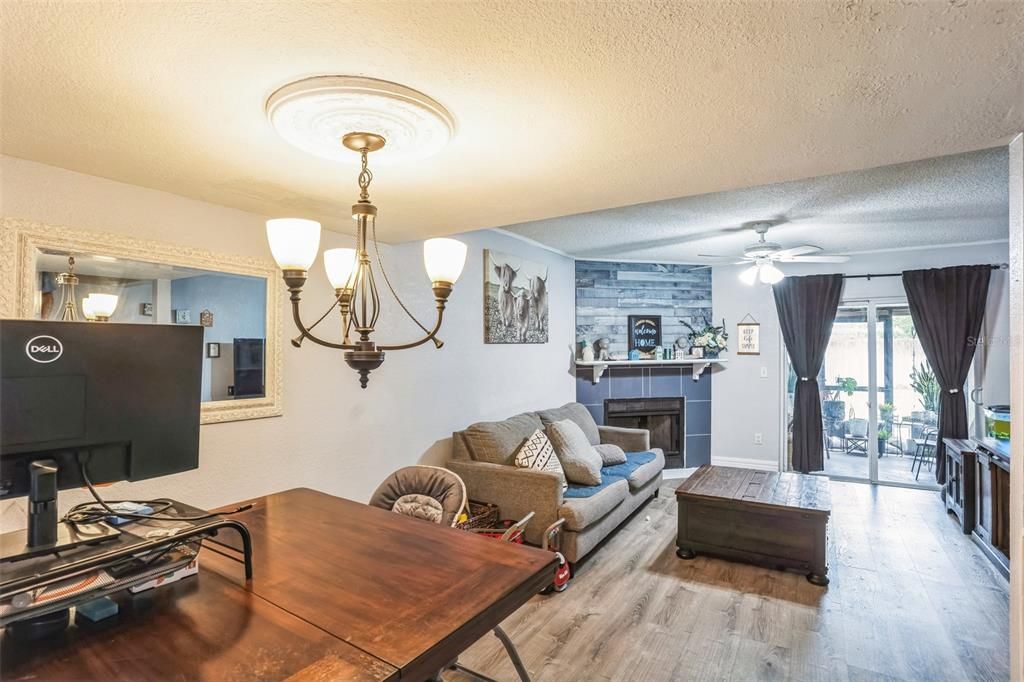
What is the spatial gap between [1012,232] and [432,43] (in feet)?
6.36

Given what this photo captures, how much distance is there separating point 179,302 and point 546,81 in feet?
6.10

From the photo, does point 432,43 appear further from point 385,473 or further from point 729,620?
point 729,620

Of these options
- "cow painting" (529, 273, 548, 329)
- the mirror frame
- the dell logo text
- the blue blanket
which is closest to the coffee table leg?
the blue blanket

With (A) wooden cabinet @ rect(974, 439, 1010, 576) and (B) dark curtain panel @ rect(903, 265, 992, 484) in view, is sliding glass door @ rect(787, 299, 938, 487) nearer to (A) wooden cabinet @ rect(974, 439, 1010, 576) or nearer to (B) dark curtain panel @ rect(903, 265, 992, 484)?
(B) dark curtain panel @ rect(903, 265, 992, 484)

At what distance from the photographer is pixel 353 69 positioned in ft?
4.16

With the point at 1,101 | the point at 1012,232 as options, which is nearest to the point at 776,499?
the point at 1012,232

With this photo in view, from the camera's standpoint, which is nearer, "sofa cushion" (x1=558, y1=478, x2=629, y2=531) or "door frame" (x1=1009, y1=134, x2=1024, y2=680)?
"door frame" (x1=1009, y1=134, x2=1024, y2=680)

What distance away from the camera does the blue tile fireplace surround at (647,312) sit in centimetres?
563

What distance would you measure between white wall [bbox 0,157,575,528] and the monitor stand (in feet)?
3.12

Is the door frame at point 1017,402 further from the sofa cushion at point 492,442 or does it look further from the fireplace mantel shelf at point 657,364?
the fireplace mantel shelf at point 657,364

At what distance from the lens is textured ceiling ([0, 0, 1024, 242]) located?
1.06 metres

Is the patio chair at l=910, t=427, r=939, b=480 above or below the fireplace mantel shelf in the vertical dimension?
below

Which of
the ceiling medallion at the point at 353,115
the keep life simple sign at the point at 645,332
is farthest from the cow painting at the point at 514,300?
the ceiling medallion at the point at 353,115

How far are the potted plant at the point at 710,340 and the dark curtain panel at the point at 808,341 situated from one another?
0.63 metres
